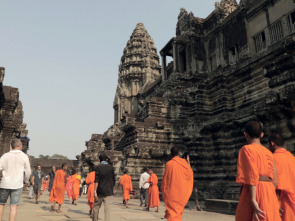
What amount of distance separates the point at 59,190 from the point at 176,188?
5183mm

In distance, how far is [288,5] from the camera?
12391 millimetres

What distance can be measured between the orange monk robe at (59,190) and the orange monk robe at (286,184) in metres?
6.96

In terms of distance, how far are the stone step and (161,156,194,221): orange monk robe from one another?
386cm

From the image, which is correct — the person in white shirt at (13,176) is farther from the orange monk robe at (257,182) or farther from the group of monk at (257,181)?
the orange monk robe at (257,182)

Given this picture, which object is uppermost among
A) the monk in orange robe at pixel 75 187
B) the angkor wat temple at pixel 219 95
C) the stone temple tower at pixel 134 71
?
the stone temple tower at pixel 134 71

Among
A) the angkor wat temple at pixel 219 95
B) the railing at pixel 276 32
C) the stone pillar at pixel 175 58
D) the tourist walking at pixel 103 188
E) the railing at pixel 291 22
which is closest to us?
the tourist walking at pixel 103 188

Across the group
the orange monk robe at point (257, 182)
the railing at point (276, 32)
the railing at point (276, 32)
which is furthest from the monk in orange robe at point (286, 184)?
the railing at point (276, 32)

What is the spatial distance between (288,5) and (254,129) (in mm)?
12266

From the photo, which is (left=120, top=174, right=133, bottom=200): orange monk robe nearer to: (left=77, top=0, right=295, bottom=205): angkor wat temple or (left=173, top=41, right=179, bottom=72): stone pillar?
(left=77, top=0, right=295, bottom=205): angkor wat temple

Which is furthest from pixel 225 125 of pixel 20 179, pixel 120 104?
pixel 120 104

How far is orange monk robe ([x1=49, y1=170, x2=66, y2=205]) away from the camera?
8248mm

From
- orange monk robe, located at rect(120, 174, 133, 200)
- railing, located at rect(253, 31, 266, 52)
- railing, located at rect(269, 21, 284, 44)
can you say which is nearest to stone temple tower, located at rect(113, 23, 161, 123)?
railing, located at rect(253, 31, 266, 52)

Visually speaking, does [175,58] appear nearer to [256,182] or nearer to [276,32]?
[276,32]

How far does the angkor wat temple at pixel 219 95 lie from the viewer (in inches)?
401
